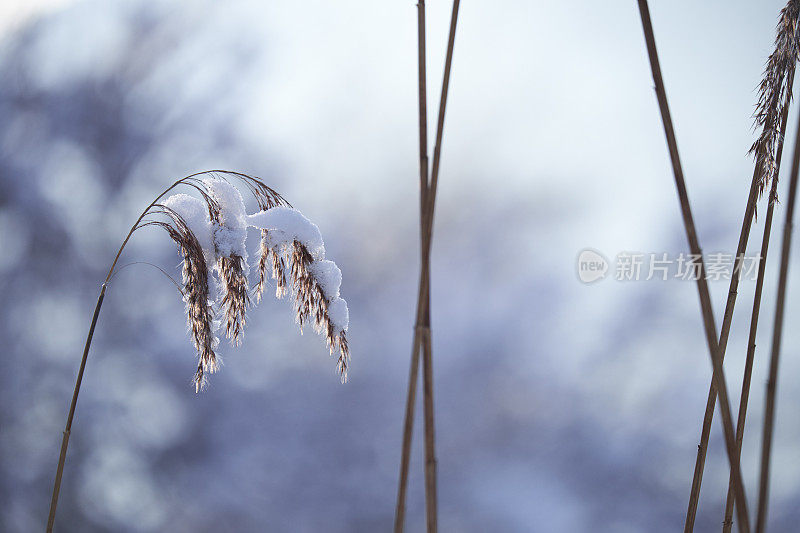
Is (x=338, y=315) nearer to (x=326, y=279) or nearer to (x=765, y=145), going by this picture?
(x=326, y=279)

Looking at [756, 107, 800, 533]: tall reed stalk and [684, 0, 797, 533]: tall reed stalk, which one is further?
[684, 0, 797, 533]: tall reed stalk

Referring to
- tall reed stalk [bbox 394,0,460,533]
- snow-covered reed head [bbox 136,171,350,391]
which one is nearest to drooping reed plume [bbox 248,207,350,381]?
snow-covered reed head [bbox 136,171,350,391]

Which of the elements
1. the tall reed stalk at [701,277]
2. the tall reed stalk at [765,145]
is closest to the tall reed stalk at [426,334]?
the tall reed stalk at [701,277]

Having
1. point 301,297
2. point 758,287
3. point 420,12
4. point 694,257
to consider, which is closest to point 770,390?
point 694,257

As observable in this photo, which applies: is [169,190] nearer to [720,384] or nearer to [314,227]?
[314,227]

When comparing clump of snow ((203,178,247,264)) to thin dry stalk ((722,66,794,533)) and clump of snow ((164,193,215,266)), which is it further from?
thin dry stalk ((722,66,794,533))

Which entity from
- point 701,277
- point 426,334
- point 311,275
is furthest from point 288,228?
point 701,277

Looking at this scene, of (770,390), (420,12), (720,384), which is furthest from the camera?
(420,12)
